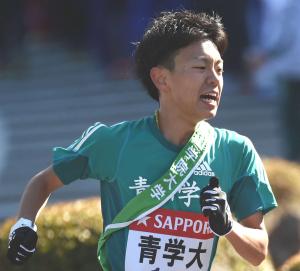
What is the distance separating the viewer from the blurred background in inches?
434

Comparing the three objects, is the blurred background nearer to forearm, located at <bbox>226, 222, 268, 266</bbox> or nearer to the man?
the man

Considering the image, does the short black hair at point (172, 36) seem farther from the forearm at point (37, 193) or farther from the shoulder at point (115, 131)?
the forearm at point (37, 193)

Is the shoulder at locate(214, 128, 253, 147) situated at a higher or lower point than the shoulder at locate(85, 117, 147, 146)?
lower

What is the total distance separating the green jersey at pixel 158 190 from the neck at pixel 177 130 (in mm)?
31

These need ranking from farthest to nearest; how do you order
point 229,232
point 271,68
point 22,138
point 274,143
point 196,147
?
point 22,138 → point 274,143 → point 271,68 → point 196,147 → point 229,232

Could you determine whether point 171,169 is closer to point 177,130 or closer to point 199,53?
point 177,130

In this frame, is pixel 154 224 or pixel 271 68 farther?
pixel 271 68

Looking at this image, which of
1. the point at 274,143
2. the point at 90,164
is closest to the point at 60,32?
the point at 274,143

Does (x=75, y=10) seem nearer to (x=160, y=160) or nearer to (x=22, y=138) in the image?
(x=22, y=138)

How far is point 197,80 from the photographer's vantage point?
4297mm

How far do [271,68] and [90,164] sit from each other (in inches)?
199

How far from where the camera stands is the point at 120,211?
14.4 feet

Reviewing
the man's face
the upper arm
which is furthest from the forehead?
the upper arm

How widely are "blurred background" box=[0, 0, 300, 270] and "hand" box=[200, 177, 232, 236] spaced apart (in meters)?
5.29
